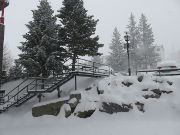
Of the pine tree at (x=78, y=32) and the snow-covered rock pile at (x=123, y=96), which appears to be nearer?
the snow-covered rock pile at (x=123, y=96)

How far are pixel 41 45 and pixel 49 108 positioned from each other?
340 inches

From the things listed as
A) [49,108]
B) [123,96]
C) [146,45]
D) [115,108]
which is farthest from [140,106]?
[146,45]

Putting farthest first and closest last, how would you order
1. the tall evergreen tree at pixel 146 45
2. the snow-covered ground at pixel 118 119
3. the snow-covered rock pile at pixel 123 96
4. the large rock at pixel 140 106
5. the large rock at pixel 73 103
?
the tall evergreen tree at pixel 146 45
the large rock at pixel 73 103
the snow-covered rock pile at pixel 123 96
the large rock at pixel 140 106
the snow-covered ground at pixel 118 119

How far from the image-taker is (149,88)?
15.2 meters

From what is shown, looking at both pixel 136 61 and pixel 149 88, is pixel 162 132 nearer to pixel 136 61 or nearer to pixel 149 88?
pixel 149 88

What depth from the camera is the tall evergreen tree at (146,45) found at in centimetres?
4633

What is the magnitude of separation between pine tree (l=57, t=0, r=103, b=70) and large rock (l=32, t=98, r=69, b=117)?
832 centimetres

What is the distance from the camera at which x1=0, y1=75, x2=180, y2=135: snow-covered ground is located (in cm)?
1184

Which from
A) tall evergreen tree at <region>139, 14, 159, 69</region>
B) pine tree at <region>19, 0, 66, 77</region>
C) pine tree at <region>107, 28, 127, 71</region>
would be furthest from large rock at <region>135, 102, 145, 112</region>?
tall evergreen tree at <region>139, 14, 159, 69</region>

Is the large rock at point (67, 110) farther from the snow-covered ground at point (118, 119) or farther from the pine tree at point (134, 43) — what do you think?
the pine tree at point (134, 43)

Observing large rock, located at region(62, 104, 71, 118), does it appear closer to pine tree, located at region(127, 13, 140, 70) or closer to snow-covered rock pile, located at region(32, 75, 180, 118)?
snow-covered rock pile, located at region(32, 75, 180, 118)

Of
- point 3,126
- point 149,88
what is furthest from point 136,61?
point 3,126

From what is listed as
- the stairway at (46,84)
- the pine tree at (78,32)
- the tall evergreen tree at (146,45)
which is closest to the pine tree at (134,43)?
the tall evergreen tree at (146,45)

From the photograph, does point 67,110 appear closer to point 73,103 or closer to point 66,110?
point 66,110
